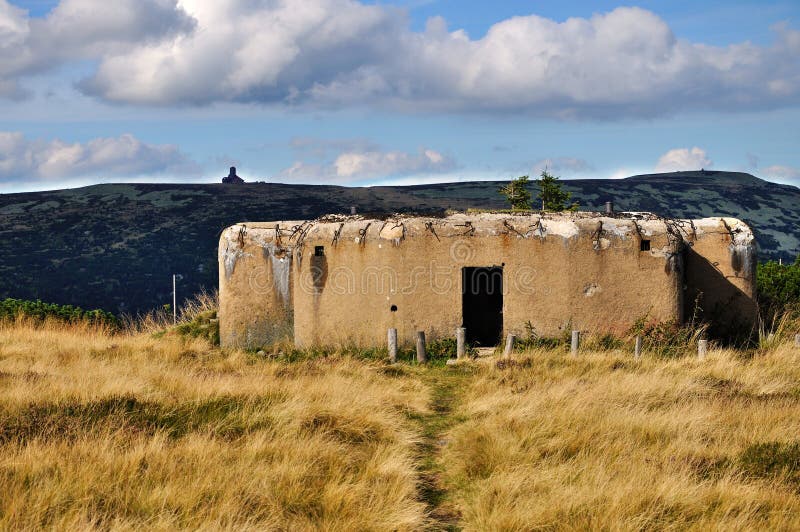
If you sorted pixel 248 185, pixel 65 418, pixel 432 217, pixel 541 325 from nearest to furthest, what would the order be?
pixel 65 418 < pixel 541 325 < pixel 432 217 < pixel 248 185

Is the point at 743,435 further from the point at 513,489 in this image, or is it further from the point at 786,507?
the point at 513,489

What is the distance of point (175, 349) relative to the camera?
14.2 meters

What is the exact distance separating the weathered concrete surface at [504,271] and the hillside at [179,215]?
17684 millimetres

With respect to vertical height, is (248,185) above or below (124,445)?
above

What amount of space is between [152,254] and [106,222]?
6.93 metres

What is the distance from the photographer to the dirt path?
20.3 feet

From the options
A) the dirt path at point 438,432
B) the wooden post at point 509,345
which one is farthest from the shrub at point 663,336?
the dirt path at point 438,432

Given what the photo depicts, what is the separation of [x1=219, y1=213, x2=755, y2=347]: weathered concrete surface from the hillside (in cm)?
1768

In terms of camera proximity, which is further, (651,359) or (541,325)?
(541,325)

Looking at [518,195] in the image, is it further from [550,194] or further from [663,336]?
[663,336]

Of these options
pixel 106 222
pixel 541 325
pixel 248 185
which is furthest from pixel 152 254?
pixel 541 325

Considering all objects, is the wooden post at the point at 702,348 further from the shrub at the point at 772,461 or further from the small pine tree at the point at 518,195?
the small pine tree at the point at 518,195

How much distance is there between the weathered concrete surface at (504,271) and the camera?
13.8 m

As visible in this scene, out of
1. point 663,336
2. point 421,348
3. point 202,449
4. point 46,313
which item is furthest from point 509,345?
point 46,313
